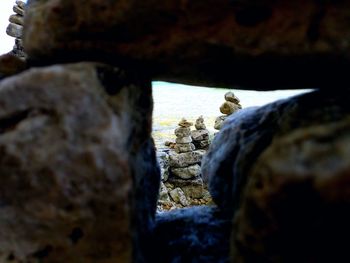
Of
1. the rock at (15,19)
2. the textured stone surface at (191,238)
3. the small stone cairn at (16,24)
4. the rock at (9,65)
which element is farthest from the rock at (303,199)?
the rock at (15,19)

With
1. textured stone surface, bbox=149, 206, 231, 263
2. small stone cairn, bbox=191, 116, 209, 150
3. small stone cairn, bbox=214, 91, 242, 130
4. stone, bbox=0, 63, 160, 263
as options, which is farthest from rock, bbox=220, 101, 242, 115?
stone, bbox=0, 63, 160, 263

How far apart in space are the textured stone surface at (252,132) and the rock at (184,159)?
14668 mm

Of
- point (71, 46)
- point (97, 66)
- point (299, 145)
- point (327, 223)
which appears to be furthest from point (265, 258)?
point (71, 46)

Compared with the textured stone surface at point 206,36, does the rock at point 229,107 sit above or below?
below

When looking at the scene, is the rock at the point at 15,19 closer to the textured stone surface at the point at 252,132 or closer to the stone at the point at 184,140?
the stone at the point at 184,140

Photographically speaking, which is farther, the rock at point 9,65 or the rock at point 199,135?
the rock at point 199,135

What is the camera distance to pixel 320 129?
1.05 metres

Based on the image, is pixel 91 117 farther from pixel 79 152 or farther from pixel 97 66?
pixel 97 66

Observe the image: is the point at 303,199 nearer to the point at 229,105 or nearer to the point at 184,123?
the point at 229,105

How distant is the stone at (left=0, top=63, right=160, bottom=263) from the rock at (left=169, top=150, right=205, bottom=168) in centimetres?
1578

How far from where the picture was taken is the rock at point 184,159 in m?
17.1

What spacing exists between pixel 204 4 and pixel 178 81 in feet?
1.94

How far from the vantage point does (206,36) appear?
1.42 metres

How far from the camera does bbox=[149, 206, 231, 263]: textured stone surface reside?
5.90 feet
